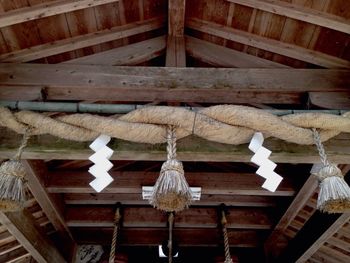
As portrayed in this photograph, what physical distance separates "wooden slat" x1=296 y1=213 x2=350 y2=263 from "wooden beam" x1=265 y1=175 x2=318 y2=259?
257mm

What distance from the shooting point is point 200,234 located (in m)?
3.46

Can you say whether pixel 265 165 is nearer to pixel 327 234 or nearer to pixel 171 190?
pixel 171 190

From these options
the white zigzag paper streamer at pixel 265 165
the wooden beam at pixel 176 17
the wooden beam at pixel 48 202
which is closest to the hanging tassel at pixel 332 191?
the white zigzag paper streamer at pixel 265 165

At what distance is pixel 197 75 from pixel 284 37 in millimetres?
592

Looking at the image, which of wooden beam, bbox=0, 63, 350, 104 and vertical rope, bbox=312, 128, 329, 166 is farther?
wooden beam, bbox=0, 63, 350, 104

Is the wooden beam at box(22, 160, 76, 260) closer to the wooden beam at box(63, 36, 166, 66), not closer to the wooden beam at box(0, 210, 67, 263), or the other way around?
the wooden beam at box(0, 210, 67, 263)

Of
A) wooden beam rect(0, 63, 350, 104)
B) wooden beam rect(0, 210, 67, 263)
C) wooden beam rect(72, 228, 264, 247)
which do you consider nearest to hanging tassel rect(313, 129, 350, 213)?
wooden beam rect(0, 63, 350, 104)

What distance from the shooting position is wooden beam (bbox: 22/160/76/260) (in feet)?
7.64

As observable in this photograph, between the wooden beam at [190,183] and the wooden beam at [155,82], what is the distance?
3.12 feet

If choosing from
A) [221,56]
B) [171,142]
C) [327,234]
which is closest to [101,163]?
[171,142]

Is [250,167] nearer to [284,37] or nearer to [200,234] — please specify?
[200,234]

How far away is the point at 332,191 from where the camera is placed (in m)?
1.34

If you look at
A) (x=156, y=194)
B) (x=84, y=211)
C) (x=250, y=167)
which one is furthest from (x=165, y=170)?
(x=84, y=211)

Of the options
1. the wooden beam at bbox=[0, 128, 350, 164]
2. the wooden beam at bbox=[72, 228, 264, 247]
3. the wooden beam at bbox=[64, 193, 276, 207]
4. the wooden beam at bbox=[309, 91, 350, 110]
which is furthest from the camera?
the wooden beam at bbox=[72, 228, 264, 247]
